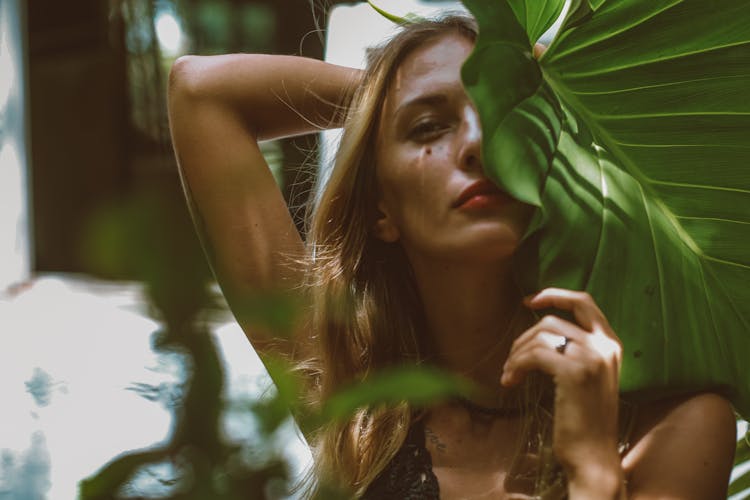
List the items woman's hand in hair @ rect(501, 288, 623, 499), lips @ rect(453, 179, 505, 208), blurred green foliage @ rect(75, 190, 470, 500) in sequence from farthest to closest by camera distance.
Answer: lips @ rect(453, 179, 505, 208) → woman's hand in hair @ rect(501, 288, 623, 499) → blurred green foliage @ rect(75, 190, 470, 500)

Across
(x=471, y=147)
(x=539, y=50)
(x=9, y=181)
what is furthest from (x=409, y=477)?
(x=9, y=181)

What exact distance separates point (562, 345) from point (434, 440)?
39 centimetres

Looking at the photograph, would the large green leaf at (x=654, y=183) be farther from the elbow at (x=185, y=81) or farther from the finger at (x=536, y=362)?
the elbow at (x=185, y=81)

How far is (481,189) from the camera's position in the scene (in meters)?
1.18

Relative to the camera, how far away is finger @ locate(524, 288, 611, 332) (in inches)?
41.9

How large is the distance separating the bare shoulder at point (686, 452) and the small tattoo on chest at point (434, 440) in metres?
0.30

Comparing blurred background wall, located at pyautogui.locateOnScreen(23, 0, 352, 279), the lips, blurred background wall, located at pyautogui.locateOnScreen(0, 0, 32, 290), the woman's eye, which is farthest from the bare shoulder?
blurred background wall, located at pyautogui.locateOnScreen(0, 0, 32, 290)

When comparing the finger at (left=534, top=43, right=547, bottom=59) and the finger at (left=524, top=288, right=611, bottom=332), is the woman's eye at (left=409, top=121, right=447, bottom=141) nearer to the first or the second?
the finger at (left=534, top=43, right=547, bottom=59)

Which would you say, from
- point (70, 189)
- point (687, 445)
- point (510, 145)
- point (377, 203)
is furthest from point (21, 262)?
point (377, 203)

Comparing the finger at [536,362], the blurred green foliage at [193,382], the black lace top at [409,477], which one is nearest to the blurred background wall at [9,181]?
the blurred green foliage at [193,382]

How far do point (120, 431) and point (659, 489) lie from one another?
0.92m

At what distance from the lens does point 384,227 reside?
1.44 m

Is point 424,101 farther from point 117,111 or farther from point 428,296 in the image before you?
point 117,111

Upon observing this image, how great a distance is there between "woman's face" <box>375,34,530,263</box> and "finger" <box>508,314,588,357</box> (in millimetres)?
147
